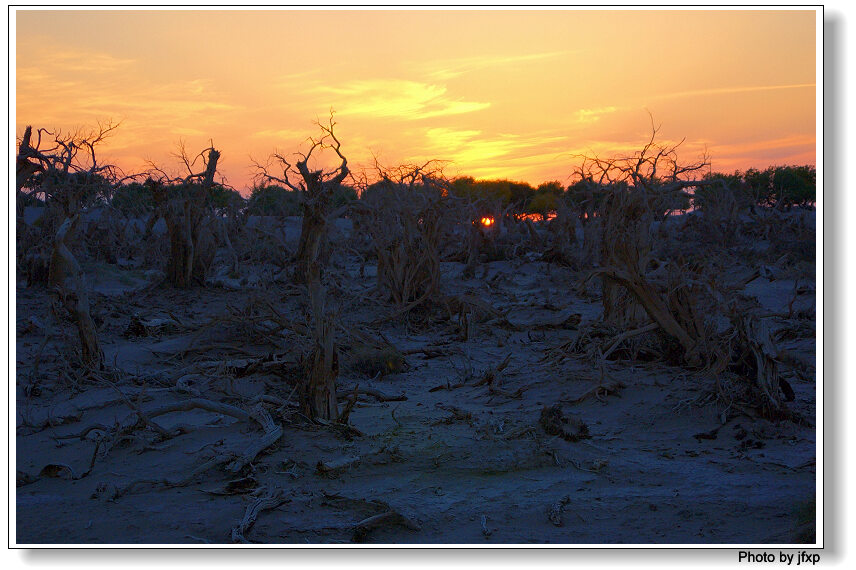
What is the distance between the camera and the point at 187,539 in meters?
4.25

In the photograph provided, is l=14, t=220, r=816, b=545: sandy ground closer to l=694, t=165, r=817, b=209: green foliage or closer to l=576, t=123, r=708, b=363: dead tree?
l=576, t=123, r=708, b=363: dead tree

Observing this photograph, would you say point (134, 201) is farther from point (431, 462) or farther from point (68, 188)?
point (431, 462)

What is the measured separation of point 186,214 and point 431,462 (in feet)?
40.3

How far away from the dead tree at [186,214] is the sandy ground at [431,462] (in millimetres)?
7059

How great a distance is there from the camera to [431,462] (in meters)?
5.48

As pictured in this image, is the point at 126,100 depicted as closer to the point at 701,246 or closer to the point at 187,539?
the point at 187,539

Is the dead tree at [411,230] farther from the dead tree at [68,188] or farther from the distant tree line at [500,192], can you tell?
the dead tree at [68,188]

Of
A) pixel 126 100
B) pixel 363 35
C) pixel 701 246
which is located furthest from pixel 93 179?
pixel 701 246

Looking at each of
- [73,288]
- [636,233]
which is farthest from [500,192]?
[73,288]

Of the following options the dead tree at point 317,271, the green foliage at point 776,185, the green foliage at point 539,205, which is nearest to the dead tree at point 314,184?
the dead tree at point 317,271

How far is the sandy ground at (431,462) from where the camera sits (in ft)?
14.5

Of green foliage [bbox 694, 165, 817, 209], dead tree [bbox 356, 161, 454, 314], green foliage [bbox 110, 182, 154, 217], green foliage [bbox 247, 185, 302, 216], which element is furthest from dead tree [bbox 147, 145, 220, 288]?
green foliage [bbox 694, 165, 817, 209]

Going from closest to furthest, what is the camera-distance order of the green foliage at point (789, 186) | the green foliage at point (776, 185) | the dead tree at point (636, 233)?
the dead tree at point (636, 233) → the green foliage at point (776, 185) → the green foliage at point (789, 186)

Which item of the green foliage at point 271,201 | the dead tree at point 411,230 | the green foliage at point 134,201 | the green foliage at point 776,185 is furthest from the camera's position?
the green foliage at point 776,185
